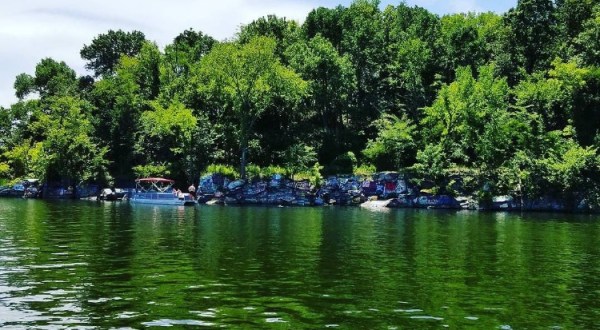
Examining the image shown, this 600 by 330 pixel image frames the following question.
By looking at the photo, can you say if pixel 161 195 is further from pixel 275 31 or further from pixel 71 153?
pixel 275 31

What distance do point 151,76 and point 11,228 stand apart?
2574 inches

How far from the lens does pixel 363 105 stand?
281 ft

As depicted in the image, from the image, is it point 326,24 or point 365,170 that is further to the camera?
point 326,24

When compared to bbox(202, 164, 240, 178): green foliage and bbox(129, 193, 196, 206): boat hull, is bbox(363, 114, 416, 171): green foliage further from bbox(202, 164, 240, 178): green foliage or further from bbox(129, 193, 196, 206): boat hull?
bbox(129, 193, 196, 206): boat hull

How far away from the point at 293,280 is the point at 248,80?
201 ft

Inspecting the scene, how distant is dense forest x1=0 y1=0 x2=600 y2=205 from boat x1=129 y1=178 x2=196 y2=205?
2820mm

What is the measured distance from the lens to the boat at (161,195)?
232 feet

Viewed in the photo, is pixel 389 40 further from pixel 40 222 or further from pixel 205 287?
pixel 205 287

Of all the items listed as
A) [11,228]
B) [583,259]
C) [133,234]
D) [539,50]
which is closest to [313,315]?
[583,259]

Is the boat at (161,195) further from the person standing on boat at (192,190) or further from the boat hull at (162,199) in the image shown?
the person standing on boat at (192,190)

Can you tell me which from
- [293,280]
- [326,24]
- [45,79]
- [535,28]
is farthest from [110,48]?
[293,280]

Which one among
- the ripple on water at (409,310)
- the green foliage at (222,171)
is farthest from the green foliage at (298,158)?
the ripple on water at (409,310)

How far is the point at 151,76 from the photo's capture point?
317 feet

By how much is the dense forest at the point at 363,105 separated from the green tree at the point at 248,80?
200mm
